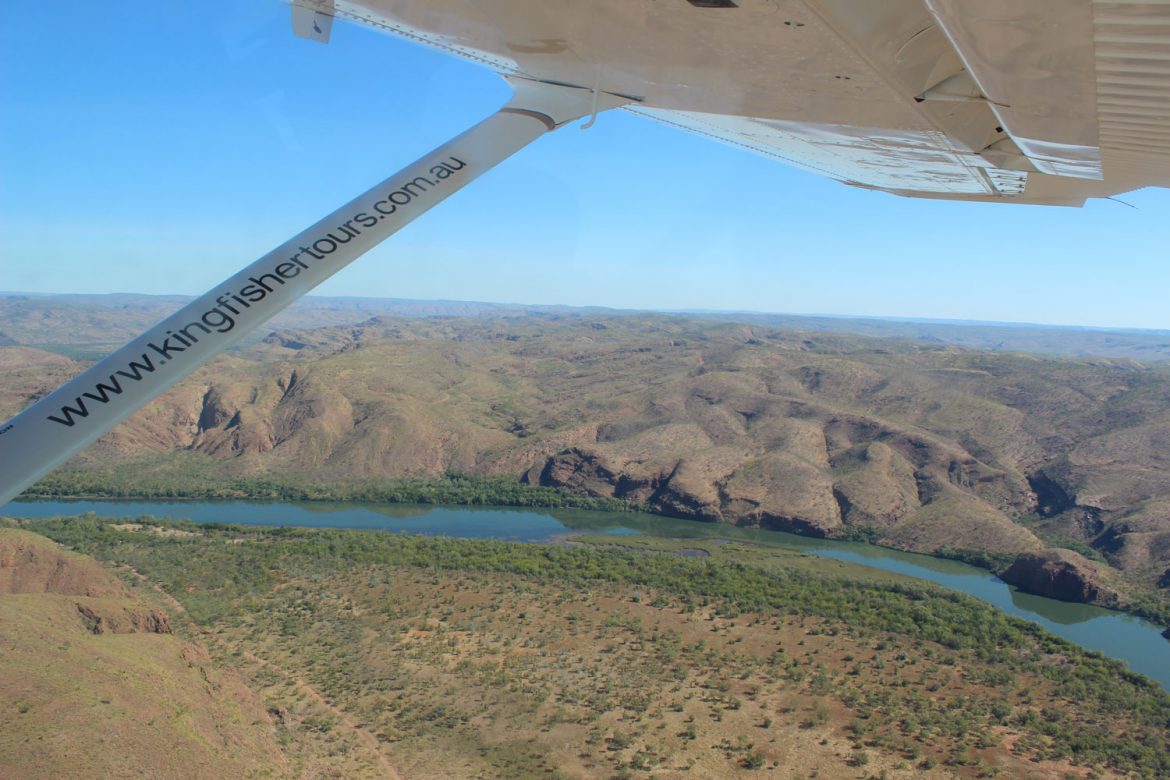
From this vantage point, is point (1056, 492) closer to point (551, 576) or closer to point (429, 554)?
point (551, 576)

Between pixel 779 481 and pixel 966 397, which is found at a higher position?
pixel 966 397

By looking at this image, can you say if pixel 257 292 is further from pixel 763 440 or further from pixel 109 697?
pixel 763 440

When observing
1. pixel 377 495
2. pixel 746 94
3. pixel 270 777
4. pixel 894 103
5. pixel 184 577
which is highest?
pixel 746 94

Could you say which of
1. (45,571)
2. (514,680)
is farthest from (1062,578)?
(45,571)

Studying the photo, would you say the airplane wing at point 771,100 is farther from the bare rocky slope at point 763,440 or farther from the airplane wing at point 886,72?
the bare rocky slope at point 763,440

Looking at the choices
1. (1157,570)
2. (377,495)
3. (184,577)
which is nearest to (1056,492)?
(1157,570)

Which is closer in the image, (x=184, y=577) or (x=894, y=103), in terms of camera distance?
(x=894, y=103)

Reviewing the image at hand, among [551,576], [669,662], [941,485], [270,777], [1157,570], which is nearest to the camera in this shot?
[270,777]
